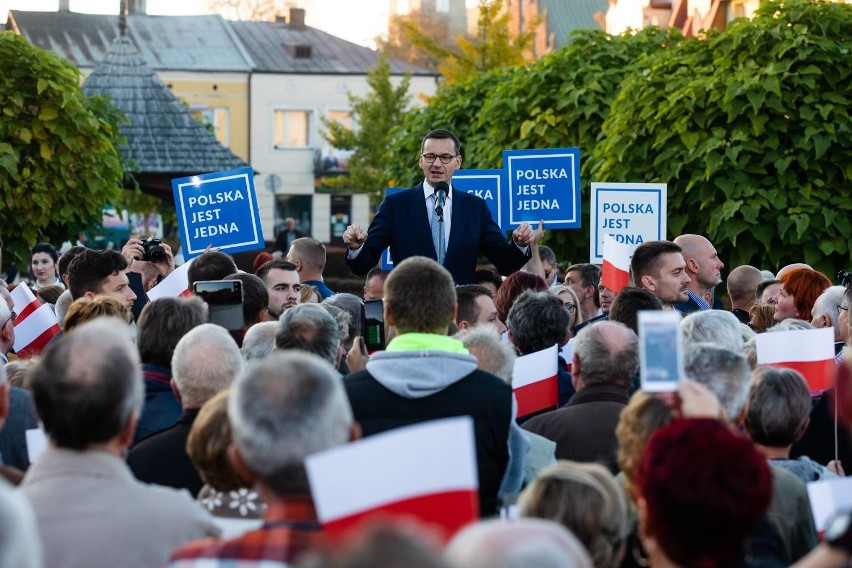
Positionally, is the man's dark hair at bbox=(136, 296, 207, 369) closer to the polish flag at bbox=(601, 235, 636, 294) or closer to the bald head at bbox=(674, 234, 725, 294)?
the polish flag at bbox=(601, 235, 636, 294)

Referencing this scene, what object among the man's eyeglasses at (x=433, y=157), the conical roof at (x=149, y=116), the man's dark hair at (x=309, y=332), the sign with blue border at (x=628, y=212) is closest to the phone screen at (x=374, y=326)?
the man's dark hair at (x=309, y=332)

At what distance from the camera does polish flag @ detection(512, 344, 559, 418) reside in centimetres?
654

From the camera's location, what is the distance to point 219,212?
11.1 m

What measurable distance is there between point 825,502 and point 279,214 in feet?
182

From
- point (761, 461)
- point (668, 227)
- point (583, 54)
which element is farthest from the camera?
point (583, 54)

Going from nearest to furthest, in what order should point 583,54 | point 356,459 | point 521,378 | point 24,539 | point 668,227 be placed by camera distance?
point 24,539, point 356,459, point 521,378, point 668,227, point 583,54

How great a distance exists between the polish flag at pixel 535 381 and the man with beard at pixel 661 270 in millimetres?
2333

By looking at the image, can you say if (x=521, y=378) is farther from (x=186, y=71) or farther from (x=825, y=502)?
(x=186, y=71)

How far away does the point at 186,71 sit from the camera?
184 ft

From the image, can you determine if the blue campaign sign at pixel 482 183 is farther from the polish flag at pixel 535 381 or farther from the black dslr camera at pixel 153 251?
the polish flag at pixel 535 381

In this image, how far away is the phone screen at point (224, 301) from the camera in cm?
734

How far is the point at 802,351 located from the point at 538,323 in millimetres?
1355

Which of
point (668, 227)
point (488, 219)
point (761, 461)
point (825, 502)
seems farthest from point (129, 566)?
point (668, 227)

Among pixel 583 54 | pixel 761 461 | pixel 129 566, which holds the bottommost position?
pixel 129 566
